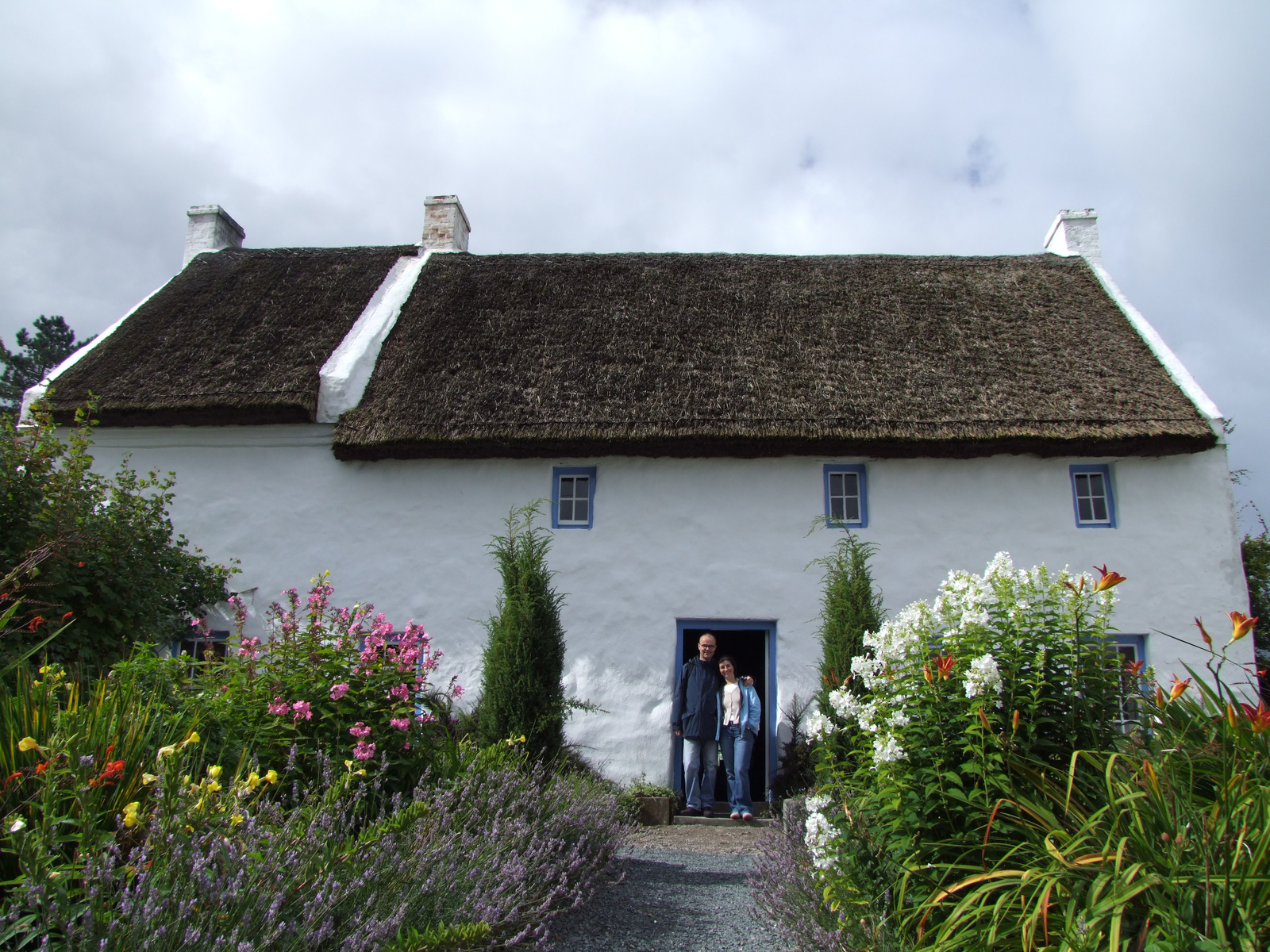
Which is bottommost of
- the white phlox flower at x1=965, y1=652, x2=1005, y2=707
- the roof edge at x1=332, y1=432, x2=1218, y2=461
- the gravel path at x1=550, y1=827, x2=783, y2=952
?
the gravel path at x1=550, y1=827, x2=783, y2=952

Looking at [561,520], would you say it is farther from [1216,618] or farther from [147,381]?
[1216,618]

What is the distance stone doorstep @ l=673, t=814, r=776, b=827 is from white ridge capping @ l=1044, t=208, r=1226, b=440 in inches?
255

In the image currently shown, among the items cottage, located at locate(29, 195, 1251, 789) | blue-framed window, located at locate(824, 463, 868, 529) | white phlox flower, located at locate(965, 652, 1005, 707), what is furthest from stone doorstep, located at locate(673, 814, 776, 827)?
white phlox flower, located at locate(965, 652, 1005, 707)

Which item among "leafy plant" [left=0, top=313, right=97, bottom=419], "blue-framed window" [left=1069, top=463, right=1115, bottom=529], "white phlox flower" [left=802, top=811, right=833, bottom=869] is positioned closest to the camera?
"white phlox flower" [left=802, top=811, right=833, bottom=869]

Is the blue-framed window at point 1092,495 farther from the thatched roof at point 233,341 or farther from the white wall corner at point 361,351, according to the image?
the thatched roof at point 233,341

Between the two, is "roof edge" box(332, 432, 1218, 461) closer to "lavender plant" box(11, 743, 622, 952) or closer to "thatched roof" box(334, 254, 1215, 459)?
"thatched roof" box(334, 254, 1215, 459)

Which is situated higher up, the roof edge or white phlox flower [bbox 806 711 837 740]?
the roof edge

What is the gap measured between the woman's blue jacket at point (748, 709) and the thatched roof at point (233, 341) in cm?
577

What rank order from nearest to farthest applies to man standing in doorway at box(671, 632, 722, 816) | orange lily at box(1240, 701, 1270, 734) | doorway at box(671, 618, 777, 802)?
orange lily at box(1240, 701, 1270, 734)
man standing in doorway at box(671, 632, 722, 816)
doorway at box(671, 618, 777, 802)

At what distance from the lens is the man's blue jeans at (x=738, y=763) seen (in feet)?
27.7

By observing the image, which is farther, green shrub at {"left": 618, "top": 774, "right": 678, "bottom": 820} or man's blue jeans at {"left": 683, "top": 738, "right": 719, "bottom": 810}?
man's blue jeans at {"left": 683, "top": 738, "right": 719, "bottom": 810}

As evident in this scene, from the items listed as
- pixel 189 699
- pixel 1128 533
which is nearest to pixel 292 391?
pixel 189 699

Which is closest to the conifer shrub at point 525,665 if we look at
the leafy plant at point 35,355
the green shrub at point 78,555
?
the green shrub at point 78,555

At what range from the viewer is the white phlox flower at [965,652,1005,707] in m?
3.40
